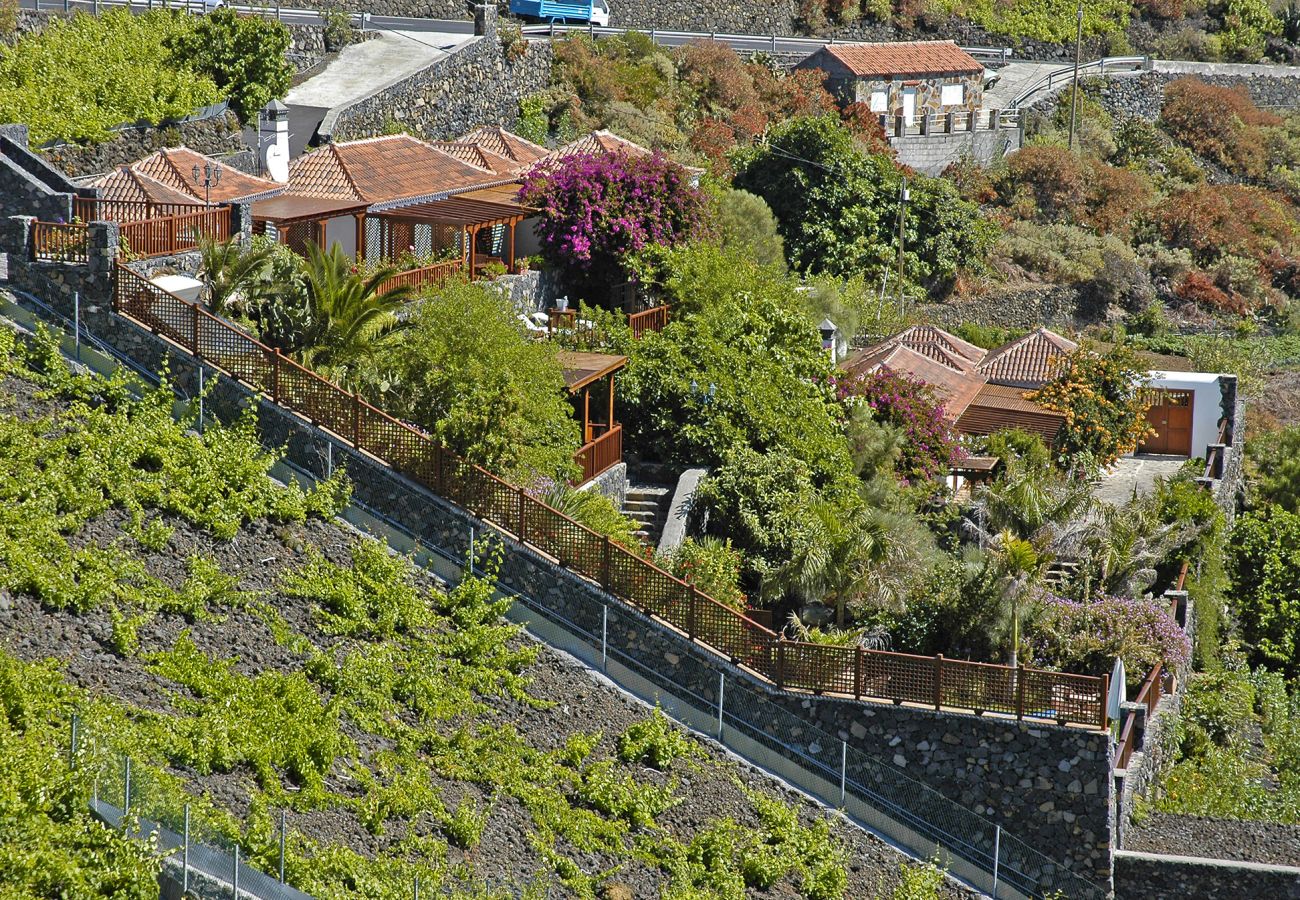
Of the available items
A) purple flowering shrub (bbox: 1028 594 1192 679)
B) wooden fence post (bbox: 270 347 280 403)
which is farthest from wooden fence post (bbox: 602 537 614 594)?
purple flowering shrub (bbox: 1028 594 1192 679)

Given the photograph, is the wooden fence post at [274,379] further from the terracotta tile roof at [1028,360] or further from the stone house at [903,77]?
the stone house at [903,77]

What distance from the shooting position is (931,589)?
77.6 ft

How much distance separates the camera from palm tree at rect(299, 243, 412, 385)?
23.7m

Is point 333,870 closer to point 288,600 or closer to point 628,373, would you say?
point 288,600

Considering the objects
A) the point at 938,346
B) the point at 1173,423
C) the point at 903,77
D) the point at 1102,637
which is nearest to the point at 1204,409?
the point at 1173,423

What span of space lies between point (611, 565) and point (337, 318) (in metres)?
5.22

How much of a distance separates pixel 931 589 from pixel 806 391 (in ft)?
18.3

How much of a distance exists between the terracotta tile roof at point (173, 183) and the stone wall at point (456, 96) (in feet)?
28.3

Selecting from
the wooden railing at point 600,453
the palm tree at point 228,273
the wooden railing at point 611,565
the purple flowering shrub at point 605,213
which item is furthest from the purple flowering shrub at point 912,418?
the palm tree at point 228,273

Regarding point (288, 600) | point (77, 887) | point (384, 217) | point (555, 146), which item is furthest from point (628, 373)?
point (555, 146)

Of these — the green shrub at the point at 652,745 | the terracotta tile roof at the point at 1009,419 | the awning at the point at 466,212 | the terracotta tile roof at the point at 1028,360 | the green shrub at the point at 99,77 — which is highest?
the green shrub at the point at 99,77

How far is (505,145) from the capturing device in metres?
38.2

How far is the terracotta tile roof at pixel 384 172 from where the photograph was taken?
104ft

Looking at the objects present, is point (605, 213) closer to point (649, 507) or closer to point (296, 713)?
point (649, 507)
